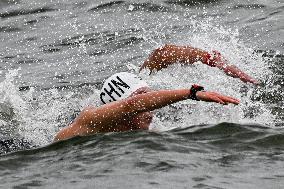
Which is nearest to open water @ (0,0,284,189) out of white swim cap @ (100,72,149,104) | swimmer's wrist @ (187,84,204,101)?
white swim cap @ (100,72,149,104)

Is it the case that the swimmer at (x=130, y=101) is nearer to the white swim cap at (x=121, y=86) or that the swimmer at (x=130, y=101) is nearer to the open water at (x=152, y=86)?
the white swim cap at (x=121, y=86)

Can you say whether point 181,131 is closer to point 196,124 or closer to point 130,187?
point 196,124

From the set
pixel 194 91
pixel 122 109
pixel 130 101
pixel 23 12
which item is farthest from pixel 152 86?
pixel 23 12

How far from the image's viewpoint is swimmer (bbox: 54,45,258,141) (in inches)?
320

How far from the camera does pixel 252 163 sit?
800cm

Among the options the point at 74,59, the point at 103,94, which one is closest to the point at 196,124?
the point at 103,94

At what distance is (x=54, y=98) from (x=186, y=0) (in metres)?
7.58

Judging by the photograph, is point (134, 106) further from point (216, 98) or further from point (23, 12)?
point (23, 12)

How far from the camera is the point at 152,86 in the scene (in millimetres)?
11680

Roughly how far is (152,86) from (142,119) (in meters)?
2.31

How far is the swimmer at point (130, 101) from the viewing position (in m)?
8.12

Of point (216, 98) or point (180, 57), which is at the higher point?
point (216, 98)

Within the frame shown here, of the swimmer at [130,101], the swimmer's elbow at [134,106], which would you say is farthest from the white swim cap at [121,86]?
the swimmer's elbow at [134,106]

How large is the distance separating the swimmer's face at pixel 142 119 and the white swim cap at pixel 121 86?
73mm
